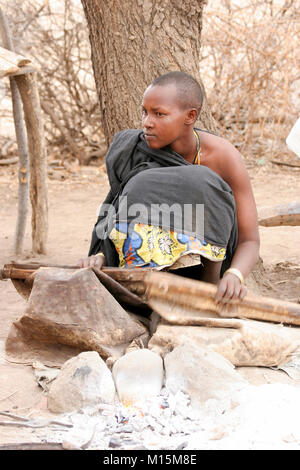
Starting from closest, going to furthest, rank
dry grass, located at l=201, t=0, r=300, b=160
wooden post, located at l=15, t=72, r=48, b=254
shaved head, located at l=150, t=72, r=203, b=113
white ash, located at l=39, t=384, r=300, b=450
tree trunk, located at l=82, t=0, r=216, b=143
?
white ash, located at l=39, t=384, r=300, b=450 → shaved head, located at l=150, t=72, r=203, b=113 → tree trunk, located at l=82, t=0, r=216, b=143 → wooden post, located at l=15, t=72, r=48, b=254 → dry grass, located at l=201, t=0, r=300, b=160

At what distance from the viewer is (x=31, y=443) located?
5.61ft

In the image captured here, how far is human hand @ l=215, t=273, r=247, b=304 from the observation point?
228 centimetres

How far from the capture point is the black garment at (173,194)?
2.40 metres

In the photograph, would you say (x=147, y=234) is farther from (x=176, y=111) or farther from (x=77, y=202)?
(x=77, y=202)

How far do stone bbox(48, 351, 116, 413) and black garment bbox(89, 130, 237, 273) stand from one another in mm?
587

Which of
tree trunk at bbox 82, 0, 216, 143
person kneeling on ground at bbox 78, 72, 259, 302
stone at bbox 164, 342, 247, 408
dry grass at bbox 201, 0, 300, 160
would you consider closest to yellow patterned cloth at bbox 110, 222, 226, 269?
person kneeling on ground at bbox 78, 72, 259, 302

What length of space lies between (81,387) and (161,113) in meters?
1.19

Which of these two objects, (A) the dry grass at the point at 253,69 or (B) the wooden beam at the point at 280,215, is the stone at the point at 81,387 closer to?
(B) the wooden beam at the point at 280,215

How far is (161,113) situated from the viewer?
2.46 metres

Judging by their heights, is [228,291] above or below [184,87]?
below

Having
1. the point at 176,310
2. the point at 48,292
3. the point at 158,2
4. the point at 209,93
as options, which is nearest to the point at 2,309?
the point at 48,292

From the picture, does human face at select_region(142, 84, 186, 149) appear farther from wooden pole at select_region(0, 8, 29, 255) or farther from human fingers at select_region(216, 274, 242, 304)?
wooden pole at select_region(0, 8, 29, 255)

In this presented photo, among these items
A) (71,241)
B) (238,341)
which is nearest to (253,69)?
(71,241)

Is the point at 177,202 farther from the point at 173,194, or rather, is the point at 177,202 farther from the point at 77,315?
the point at 77,315
